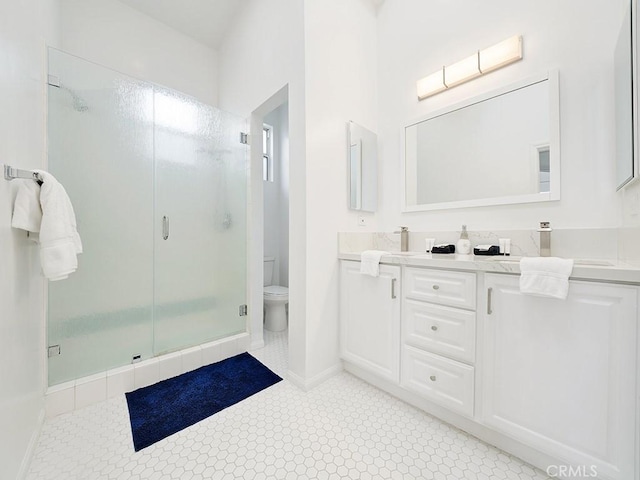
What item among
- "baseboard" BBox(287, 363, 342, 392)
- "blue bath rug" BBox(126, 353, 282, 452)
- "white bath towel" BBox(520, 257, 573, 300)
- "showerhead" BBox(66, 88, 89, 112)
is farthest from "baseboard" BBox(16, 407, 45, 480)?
"white bath towel" BBox(520, 257, 573, 300)

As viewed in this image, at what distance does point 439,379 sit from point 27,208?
204 centimetres

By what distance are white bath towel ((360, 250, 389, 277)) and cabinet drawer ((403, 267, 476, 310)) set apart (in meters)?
0.18

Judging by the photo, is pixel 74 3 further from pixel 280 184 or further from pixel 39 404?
pixel 39 404

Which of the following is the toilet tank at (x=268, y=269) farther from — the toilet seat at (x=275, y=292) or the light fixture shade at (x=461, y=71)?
the light fixture shade at (x=461, y=71)

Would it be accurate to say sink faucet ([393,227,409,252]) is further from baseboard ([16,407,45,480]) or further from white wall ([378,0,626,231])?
baseboard ([16,407,45,480])

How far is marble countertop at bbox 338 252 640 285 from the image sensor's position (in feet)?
2.82

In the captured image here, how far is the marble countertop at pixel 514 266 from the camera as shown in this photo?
0.86m

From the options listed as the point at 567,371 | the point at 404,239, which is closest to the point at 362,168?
the point at 404,239

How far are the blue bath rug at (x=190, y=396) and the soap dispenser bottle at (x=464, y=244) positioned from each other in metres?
1.52

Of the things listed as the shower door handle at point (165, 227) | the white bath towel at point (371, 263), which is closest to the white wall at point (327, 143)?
the white bath towel at point (371, 263)

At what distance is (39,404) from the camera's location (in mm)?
1284

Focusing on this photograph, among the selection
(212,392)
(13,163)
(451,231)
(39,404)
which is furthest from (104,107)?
(451,231)

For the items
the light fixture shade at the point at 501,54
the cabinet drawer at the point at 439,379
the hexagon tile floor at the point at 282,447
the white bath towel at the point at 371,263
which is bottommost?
the hexagon tile floor at the point at 282,447

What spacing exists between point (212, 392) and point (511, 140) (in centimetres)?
246
